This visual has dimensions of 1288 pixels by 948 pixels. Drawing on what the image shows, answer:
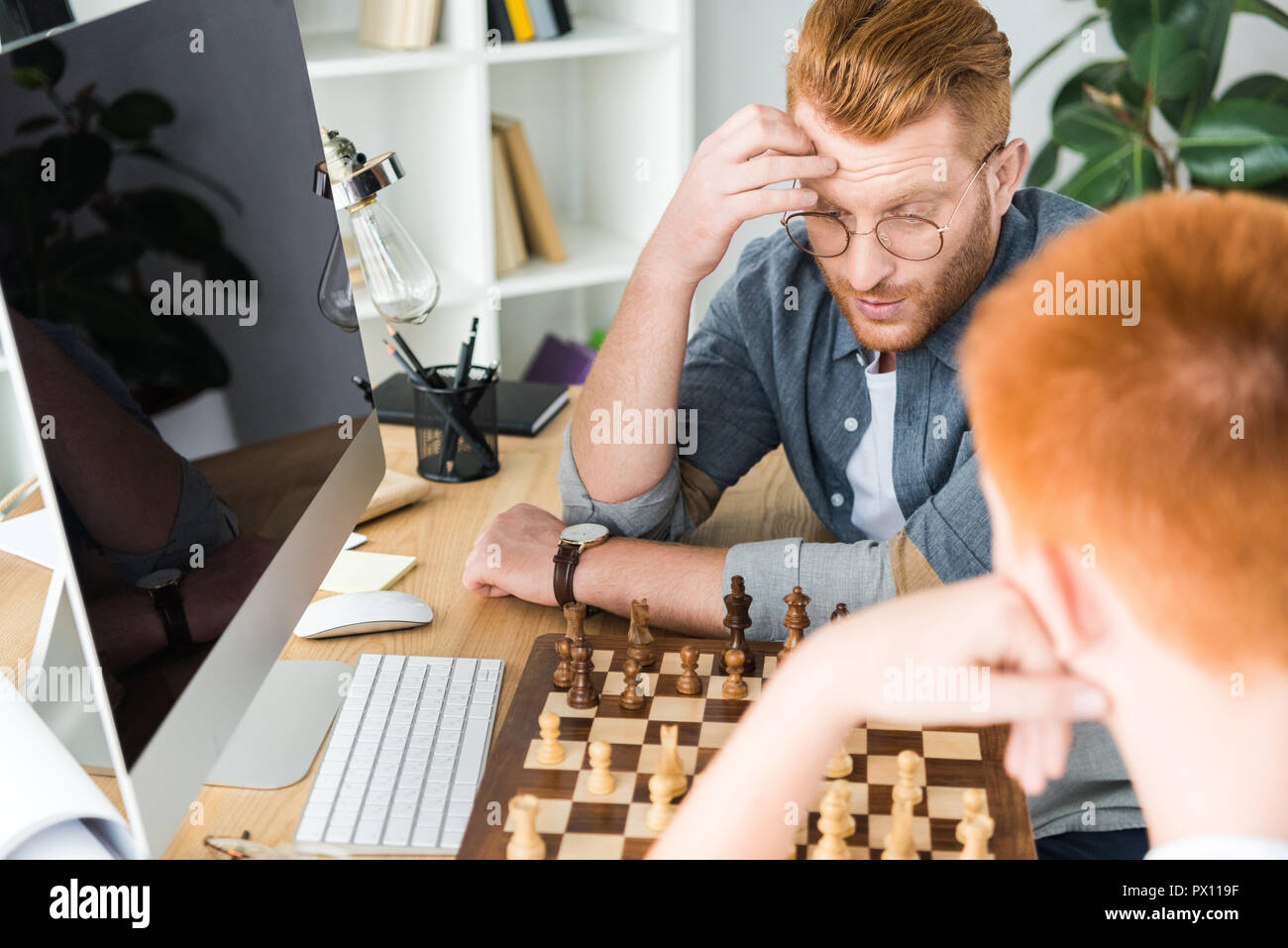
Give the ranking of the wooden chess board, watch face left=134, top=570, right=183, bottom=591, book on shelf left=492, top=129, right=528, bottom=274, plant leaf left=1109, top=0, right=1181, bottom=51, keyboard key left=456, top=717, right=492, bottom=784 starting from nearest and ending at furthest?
watch face left=134, top=570, right=183, bottom=591 → the wooden chess board → keyboard key left=456, top=717, right=492, bottom=784 → plant leaf left=1109, top=0, right=1181, bottom=51 → book on shelf left=492, top=129, right=528, bottom=274

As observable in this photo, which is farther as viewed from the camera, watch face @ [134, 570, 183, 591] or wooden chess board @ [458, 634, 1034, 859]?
wooden chess board @ [458, 634, 1034, 859]

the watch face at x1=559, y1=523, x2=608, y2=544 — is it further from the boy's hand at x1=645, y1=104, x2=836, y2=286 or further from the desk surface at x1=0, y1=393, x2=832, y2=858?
the boy's hand at x1=645, y1=104, x2=836, y2=286

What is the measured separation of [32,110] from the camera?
0.72 metres

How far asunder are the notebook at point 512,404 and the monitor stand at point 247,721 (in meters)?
0.69

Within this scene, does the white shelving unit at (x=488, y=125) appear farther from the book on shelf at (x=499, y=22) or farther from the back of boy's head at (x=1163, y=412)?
the back of boy's head at (x=1163, y=412)

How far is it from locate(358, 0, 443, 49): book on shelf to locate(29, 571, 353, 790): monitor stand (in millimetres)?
1745

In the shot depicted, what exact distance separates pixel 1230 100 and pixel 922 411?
1515mm

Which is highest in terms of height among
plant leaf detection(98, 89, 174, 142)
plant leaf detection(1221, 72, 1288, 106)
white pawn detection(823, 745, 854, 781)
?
plant leaf detection(98, 89, 174, 142)

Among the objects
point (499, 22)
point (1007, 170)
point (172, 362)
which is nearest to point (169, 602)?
point (172, 362)

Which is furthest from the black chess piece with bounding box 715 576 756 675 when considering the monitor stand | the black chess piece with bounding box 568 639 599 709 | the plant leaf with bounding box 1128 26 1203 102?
the plant leaf with bounding box 1128 26 1203 102

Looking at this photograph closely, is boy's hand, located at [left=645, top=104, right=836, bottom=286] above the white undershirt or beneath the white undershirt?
above

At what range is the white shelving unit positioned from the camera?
103 inches

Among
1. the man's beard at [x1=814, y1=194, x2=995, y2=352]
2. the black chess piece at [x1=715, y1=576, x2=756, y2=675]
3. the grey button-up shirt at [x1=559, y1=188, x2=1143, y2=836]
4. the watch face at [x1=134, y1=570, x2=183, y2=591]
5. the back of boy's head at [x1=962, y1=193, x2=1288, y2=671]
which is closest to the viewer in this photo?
the back of boy's head at [x1=962, y1=193, x2=1288, y2=671]

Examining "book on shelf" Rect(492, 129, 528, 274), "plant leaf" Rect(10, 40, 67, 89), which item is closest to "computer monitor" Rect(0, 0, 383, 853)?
"plant leaf" Rect(10, 40, 67, 89)
